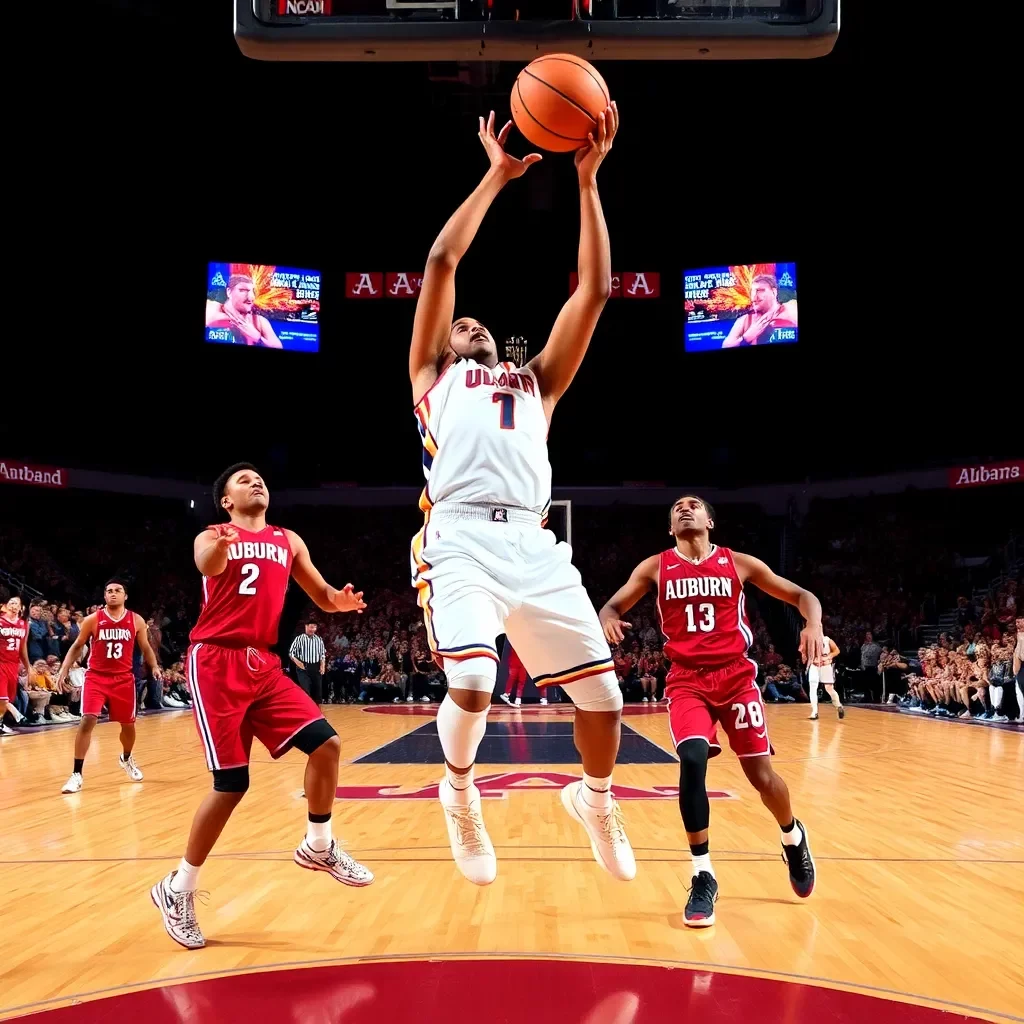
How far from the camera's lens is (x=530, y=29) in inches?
200

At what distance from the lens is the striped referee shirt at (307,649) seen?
11805 millimetres

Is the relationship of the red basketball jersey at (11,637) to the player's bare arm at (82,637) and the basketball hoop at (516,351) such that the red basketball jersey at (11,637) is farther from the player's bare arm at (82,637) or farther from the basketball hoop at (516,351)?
the basketball hoop at (516,351)

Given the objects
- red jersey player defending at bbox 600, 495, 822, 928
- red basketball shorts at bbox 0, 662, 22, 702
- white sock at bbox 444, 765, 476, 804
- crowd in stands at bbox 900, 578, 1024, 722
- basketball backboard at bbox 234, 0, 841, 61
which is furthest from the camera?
crowd in stands at bbox 900, 578, 1024, 722

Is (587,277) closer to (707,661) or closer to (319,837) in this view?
(707,661)

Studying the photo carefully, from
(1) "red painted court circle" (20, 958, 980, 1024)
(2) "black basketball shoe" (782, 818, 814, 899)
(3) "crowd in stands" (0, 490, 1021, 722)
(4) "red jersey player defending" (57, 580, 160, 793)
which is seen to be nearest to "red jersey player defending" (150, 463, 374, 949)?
(1) "red painted court circle" (20, 958, 980, 1024)

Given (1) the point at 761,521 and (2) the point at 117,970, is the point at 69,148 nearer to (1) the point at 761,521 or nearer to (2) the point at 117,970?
(2) the point at 117,970

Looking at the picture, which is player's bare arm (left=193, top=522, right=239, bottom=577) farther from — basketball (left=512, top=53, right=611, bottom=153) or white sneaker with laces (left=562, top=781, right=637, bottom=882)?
basketball (left=512, top=53, right=611, bottom=153)

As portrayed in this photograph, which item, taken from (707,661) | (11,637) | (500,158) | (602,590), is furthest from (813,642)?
(602,590)

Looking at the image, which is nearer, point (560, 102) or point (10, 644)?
point (560, 102)

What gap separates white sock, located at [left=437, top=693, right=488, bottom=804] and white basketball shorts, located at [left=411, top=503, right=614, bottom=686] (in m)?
0.20

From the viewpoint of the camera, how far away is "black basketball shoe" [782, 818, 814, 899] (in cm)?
454

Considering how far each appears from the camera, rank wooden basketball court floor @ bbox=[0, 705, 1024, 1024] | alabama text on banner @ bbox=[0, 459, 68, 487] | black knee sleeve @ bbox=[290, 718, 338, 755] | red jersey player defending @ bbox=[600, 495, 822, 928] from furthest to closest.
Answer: alabama text on banner @ bbox=[0, 459, 68, 487]
red jersey player defending @ bbox=[600, 495, 822, 928]
black knee sleeve @ bbox=[290, 718, 338, 755]
wooden basketball court floor @ bbox=[0, 705, 1024, 1024]

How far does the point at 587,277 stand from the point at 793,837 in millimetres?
2768

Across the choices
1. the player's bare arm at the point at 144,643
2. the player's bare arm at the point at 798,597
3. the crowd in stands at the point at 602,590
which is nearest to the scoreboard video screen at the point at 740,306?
the crowd in stands at the point at 602,590
